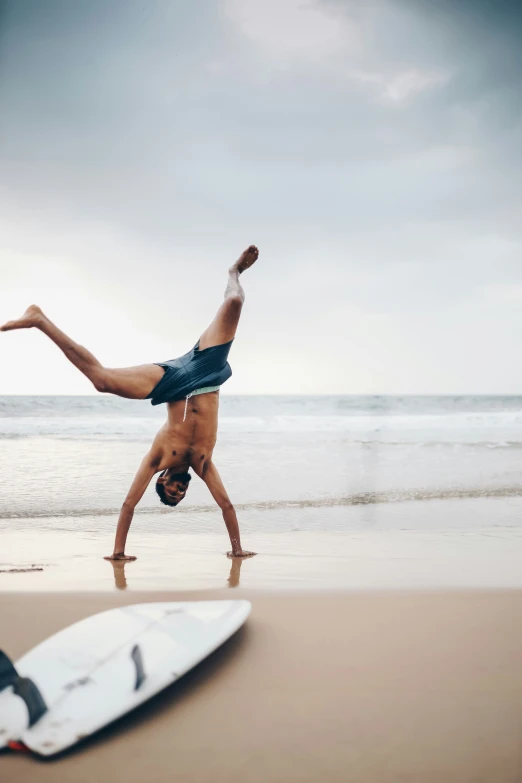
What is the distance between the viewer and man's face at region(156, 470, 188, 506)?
5.19 metres

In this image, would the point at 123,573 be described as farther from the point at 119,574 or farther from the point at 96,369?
the point at 96,369

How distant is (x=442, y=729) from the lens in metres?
2.26

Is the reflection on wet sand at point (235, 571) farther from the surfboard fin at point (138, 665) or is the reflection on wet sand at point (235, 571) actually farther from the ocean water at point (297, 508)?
the surfboard fin at point (138, 665)

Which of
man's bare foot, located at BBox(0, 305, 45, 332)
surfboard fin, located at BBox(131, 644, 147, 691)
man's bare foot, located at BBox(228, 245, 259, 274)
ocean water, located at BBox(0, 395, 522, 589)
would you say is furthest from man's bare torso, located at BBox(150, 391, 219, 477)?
surfboard fin, located at BBox(131, 644, 147, 691)

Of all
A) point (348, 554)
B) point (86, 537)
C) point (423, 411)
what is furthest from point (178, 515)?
point (423, 411)

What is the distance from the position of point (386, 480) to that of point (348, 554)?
15.6ft

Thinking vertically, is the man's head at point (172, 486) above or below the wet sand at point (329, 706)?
above

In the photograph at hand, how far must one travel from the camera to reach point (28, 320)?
4254 millimetres

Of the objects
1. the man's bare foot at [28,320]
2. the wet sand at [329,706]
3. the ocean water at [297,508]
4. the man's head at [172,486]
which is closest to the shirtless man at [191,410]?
the man's head at [172,486]

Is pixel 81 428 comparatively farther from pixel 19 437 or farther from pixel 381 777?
pixel 381 777

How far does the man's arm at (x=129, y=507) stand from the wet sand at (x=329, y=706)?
1.43 m

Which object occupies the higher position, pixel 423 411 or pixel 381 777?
pixel 423 411

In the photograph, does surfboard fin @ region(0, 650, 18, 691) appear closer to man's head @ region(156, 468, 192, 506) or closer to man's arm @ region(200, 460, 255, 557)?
man's arm @ region(200, 460, 255, 557)

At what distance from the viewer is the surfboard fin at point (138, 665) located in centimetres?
240
